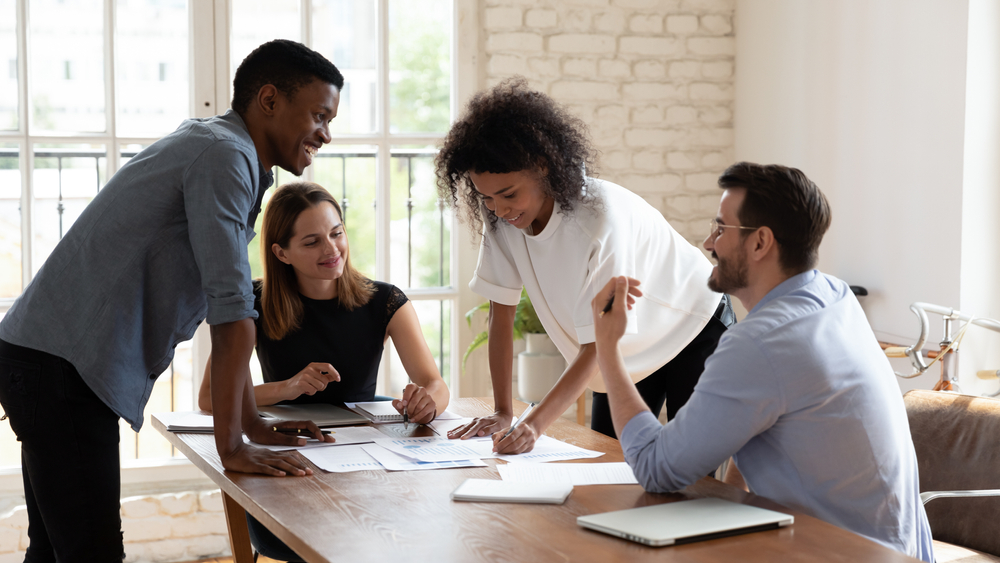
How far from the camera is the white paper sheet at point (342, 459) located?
5.24 ft

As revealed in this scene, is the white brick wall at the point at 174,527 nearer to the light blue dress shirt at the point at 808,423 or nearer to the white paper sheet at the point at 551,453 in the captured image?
the white paper sheet at the point at 551,453

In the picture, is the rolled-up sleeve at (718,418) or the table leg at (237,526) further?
the table leg at (237,526)

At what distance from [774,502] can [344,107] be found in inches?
99.4

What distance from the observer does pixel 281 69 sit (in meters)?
1.63

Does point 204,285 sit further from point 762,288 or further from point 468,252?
point 468,252

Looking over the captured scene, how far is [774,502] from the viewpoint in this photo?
1.37m

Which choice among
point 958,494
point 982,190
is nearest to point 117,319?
point 958,494

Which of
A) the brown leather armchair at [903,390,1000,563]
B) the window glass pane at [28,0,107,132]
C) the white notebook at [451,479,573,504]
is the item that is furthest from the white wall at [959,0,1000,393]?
the window glass pane at [28,0,107,132]

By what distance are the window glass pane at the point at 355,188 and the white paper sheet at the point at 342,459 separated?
1804mm

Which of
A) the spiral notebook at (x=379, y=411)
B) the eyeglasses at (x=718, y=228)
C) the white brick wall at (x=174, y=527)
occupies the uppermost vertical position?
the eyeglasses at (x=718, y=228)

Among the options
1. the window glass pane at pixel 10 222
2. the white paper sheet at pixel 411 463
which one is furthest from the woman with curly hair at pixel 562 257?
the window glass pane at pixel 10 222

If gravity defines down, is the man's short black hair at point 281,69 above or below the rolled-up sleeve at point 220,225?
above

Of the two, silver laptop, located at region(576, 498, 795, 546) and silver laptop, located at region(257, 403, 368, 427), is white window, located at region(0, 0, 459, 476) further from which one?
silver laptop, located at region(576, 498, 795, 546)

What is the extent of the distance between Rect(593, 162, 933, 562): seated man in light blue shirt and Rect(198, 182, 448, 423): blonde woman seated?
1.02 meters
